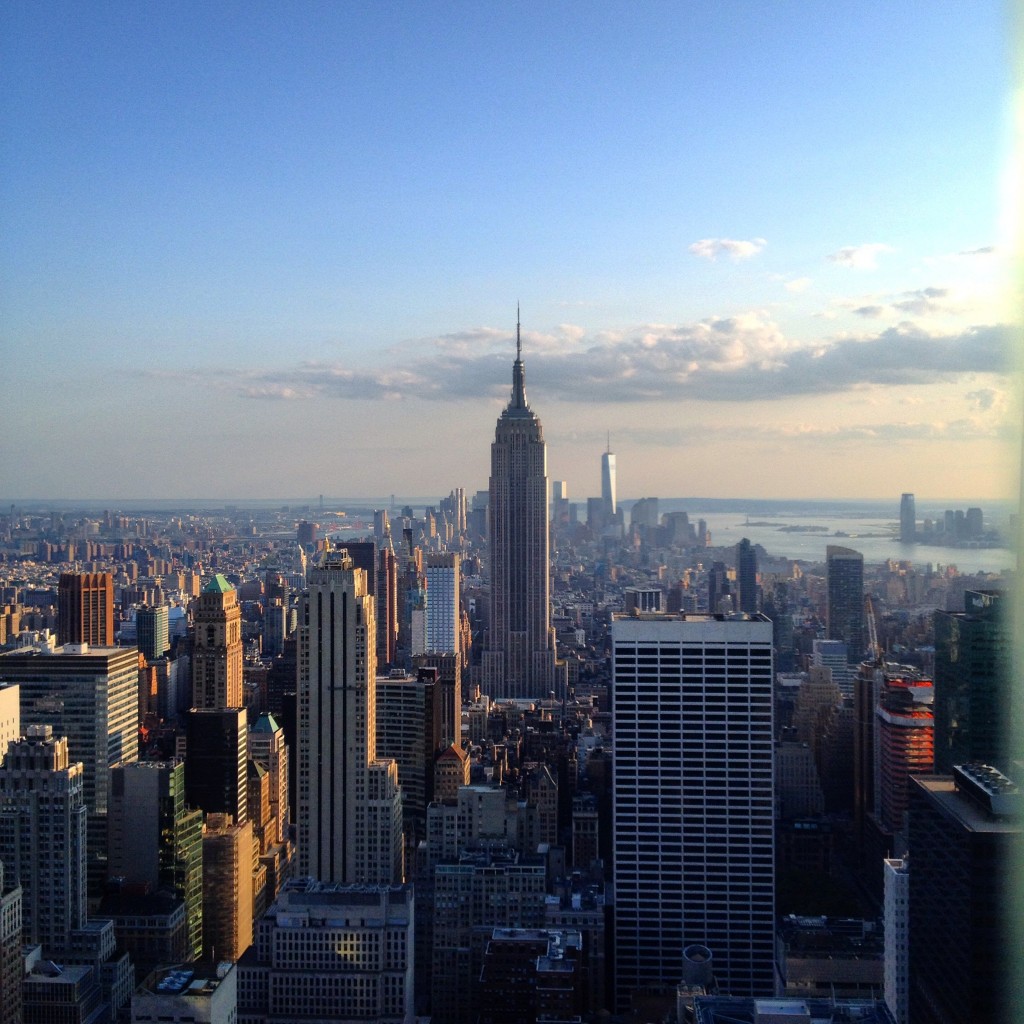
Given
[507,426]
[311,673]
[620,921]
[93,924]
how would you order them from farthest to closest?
[507,426] → [311,673] → [620,921] → [93,924]

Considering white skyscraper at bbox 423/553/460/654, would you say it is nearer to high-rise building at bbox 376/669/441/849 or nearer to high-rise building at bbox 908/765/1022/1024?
high-rise building at bbox 376/669/441/849

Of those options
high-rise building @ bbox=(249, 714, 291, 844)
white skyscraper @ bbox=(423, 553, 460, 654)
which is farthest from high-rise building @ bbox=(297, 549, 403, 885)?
white skyscraper @ bbox=(423, 553, 460, 654)

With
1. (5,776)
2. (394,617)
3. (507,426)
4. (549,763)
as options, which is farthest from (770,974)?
(507,426)

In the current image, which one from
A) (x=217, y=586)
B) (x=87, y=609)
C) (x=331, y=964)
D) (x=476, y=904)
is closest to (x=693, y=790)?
(x=476, y=904)

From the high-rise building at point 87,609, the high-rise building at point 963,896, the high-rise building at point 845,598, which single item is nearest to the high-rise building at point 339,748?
the high-rise building at point 87,609

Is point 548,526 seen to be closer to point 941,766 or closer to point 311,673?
point 311,673

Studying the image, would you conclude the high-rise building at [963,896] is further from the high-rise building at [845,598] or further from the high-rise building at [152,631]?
the high-rise building at [152,631]
